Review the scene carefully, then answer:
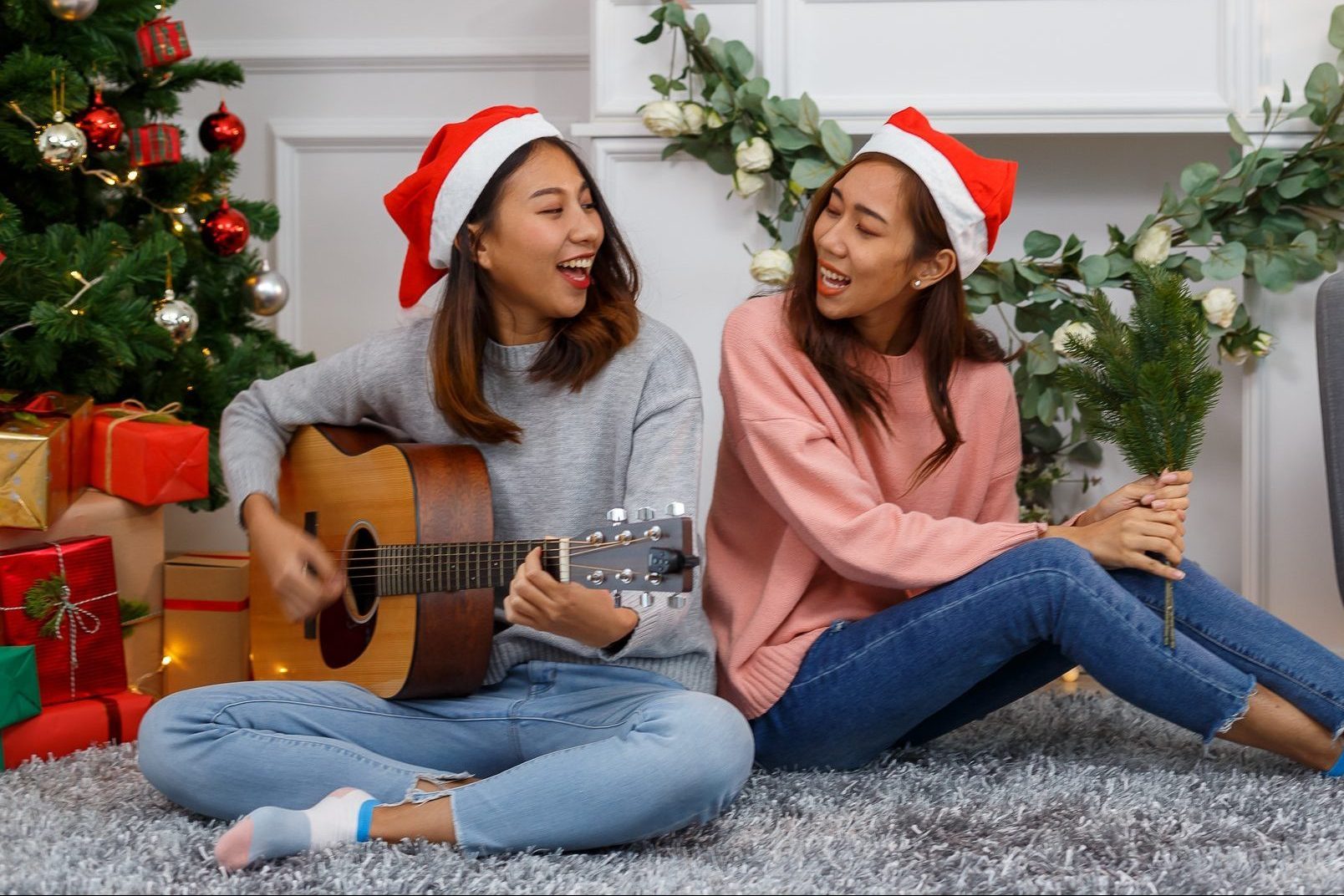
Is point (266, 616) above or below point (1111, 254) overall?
below

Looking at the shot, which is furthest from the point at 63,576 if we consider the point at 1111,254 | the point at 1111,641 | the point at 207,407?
the point at 1111,254

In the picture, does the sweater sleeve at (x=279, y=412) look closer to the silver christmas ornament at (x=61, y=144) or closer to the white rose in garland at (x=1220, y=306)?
the silver christmas ornament at (x=61, y=144)

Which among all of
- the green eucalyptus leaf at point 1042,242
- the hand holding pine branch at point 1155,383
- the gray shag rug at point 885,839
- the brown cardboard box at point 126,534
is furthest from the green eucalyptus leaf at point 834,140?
the brown cardboard box at point 126,534

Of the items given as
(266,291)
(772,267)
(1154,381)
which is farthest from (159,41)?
(1154,381)

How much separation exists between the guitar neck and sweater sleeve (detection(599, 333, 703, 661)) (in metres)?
0.13

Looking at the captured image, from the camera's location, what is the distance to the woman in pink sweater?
4.90 ft

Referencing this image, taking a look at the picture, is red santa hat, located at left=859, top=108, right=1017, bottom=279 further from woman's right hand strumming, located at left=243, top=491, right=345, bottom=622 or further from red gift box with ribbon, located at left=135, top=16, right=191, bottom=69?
red gift box with ribbon, located at left=135, top=16, right=191, bottom=69

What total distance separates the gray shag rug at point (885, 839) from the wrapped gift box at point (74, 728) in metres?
0.05

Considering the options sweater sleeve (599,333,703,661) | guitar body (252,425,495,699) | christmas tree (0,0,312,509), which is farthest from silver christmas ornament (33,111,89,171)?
sweater sleeve (599,333,703,661)

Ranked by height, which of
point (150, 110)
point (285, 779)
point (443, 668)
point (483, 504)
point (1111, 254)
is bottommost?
point (285, 779)

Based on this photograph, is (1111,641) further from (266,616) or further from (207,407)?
(207,407)

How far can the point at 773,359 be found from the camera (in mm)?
1631

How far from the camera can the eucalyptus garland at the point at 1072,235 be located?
2.17 metres

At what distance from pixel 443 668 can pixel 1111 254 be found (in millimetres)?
1377
